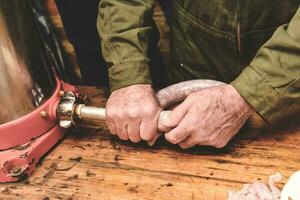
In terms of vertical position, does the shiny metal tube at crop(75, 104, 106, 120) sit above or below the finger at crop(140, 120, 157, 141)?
above

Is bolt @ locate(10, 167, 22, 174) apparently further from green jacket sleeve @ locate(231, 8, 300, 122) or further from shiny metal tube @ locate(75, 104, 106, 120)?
green jacket sleeve @ locate(231, 8, 300, 122)

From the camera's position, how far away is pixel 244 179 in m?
0.94

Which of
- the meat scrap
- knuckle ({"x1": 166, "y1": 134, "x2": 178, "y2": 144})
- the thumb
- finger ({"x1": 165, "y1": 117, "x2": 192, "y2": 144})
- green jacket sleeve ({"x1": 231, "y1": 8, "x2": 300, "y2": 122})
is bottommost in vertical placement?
the meat scrap

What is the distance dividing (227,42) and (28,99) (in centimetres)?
67

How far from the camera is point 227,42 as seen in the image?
4.19 ft

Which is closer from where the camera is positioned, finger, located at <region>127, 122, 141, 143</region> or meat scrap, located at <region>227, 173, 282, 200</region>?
meat scrap, located at <region>227, 173, 282, 200</region>

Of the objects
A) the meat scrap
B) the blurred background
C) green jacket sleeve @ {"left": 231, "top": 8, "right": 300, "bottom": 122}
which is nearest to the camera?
the meat scrap

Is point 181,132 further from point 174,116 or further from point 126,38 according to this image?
point 126,38

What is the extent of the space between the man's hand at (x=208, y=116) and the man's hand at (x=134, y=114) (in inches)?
2.2

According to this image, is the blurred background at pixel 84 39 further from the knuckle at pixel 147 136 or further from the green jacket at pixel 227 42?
the knuckle at pixel 147 136

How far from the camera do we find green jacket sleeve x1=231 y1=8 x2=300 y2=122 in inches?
39.0

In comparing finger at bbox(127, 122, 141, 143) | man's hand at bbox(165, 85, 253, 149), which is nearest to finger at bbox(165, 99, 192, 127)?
man's hand at bbox(165, 85, 253, 149)

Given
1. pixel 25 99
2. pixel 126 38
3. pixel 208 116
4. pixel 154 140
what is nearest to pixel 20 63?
pixel 25 99

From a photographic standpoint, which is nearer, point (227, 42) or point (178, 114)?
point (178, 114)
